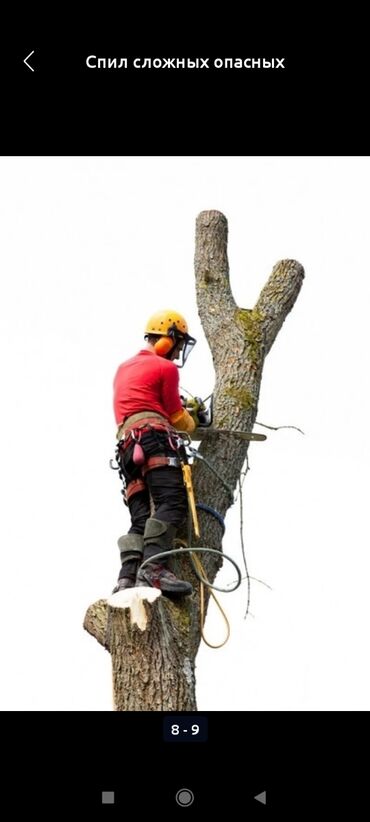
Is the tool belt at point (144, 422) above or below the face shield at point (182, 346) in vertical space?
below

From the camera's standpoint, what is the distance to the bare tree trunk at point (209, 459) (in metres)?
4.46

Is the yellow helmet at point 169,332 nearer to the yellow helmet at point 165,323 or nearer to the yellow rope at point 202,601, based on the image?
the yellow helmet at point 165,323

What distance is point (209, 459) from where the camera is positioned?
5957mm

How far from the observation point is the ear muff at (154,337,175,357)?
5.82m

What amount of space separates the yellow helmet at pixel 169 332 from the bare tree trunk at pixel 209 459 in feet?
1.78

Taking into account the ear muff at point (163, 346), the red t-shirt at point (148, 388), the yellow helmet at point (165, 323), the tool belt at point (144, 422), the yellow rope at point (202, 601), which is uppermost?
the yellow helmet at point (165, 323)

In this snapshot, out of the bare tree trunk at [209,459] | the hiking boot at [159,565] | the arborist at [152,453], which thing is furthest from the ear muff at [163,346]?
the hiking boot at [159,565]

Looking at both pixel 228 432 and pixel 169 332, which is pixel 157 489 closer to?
pixel 228 432

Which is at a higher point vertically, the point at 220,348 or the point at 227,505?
the point at 220,348

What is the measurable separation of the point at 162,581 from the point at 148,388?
1.23 meters
